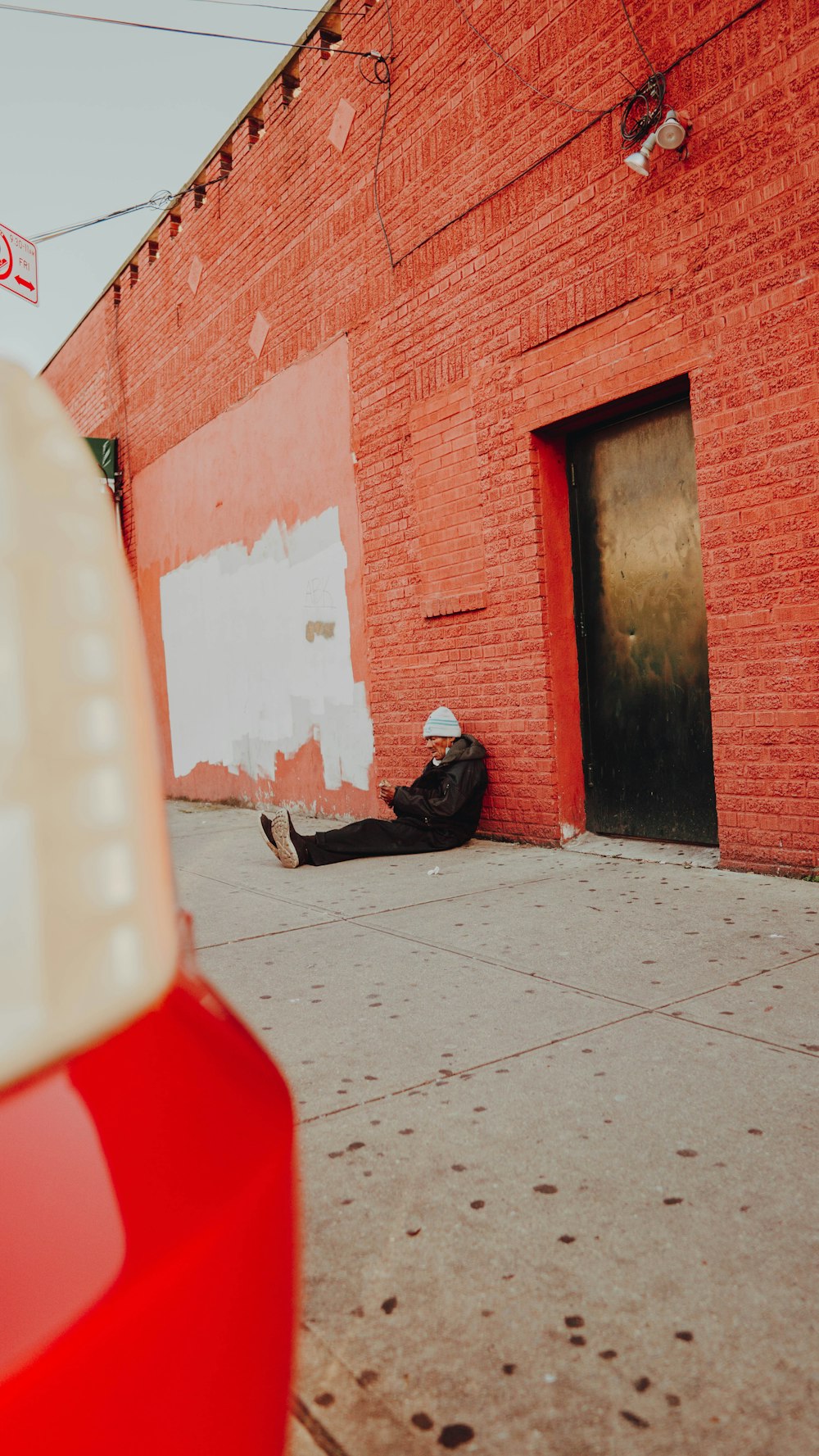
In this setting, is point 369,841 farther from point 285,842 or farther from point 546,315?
point 546,315

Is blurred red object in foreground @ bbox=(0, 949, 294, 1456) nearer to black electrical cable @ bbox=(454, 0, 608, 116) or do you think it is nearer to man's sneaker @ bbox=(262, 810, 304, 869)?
man's sneaker @ bbox=(262, 810, 304, 869)

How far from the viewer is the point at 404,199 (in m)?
6.90

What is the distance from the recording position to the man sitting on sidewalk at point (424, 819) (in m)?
6.21

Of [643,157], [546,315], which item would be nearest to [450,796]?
[546,315]

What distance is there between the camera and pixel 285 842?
20.1ft

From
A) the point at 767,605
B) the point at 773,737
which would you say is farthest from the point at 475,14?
the point at 773,737

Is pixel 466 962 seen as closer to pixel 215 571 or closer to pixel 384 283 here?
pixel 384 283

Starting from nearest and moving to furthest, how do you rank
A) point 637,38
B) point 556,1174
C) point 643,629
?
point 556,1174 < point 637,38 < point 643,629

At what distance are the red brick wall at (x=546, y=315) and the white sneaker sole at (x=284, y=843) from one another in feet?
4.55

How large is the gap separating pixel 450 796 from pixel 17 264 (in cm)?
426

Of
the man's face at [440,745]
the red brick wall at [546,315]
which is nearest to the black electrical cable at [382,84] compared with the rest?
the red brick wall at [546,315]

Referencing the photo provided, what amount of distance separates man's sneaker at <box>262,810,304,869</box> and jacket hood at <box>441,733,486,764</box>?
1080mm

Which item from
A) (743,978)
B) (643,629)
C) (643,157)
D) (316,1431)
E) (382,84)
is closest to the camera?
(316,1431)

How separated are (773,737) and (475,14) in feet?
16.0
